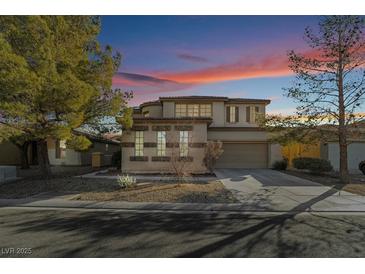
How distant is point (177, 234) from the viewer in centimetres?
622

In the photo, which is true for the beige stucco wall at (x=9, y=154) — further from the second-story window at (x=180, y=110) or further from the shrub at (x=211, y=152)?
the shrub at (x=211, y=152)

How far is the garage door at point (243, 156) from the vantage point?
2373 centimetres

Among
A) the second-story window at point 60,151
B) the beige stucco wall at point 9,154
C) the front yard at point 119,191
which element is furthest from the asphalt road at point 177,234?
the beige stucco wall at point 9,154

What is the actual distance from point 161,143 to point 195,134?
2344 mm

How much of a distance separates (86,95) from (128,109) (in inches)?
146

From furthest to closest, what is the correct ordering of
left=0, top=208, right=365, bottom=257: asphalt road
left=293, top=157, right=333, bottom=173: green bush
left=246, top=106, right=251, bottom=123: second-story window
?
1. left=246, top=106, right=251, bottom=123: second-story window
2. left=293, top=157, right=333, bottom=173: green bush
3. left=0, top=208, right=365, bottom=257: asphalt road

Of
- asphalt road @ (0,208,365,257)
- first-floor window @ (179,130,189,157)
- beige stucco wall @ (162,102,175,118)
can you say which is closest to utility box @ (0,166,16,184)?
asphalt road @ (0,208,365,257)

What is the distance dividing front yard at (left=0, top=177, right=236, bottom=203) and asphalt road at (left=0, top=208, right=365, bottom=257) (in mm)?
1909

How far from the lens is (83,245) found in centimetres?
546

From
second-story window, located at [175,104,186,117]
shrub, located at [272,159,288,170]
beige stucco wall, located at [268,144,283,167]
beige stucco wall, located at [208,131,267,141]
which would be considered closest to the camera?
shrub, located at [272,159,288,170]

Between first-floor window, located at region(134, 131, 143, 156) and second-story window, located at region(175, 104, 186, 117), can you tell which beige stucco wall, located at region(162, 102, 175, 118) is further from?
first-floor window, located at region(134, 131, 143, 156)

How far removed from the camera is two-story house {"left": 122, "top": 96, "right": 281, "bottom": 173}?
712 inches

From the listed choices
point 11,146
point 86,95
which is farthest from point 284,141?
point 11,146

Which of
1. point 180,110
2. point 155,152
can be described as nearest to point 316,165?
point 155,152
